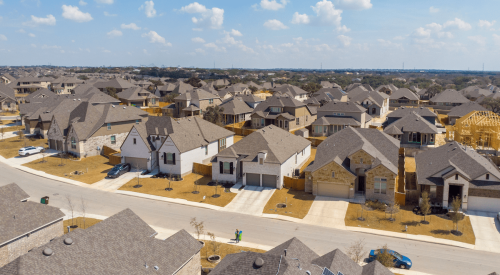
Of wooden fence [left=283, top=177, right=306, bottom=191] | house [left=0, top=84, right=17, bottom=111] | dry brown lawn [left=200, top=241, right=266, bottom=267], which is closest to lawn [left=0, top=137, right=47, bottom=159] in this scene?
house [left=0, top=84, right=17, bottom=111]

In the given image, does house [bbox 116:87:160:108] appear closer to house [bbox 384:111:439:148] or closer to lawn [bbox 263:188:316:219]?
house [bbox 384:111:439:148]

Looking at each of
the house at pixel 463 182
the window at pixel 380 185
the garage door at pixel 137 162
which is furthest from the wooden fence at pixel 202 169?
the house at pixel 463 182

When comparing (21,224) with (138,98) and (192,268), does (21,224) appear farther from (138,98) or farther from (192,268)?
(138,98)

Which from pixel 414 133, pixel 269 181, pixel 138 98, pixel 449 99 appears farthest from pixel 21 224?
pixel 449 99

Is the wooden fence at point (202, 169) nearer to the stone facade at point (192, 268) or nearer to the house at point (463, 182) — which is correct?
the house at point (463, 182)

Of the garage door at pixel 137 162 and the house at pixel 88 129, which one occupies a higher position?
the house at pixel 88 129

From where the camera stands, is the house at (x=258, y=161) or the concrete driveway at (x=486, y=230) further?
the house at (x=258, y=161)
